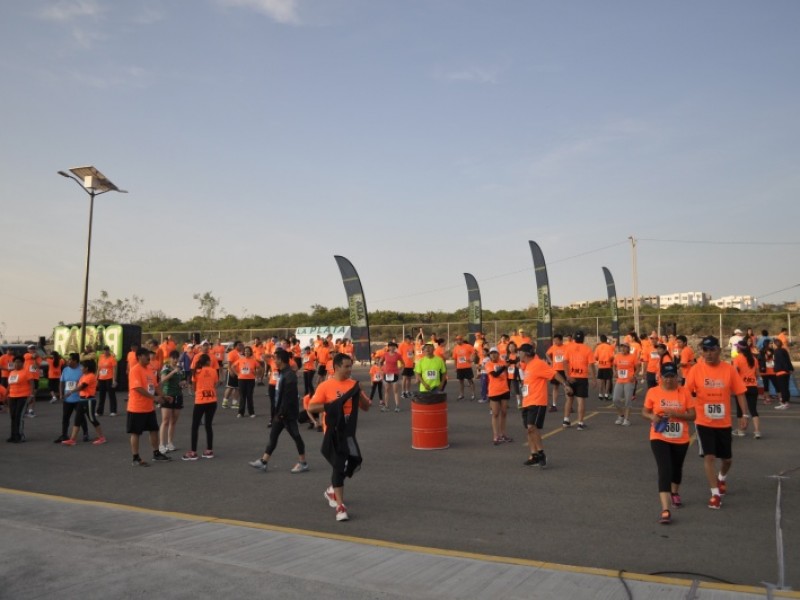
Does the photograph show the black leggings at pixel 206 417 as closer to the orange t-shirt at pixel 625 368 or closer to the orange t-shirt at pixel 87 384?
the orange t-shirt at pixel 87 384

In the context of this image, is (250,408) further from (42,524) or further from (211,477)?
(42,524)

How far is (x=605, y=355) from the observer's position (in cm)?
1728

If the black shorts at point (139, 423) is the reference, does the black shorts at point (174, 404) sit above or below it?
above

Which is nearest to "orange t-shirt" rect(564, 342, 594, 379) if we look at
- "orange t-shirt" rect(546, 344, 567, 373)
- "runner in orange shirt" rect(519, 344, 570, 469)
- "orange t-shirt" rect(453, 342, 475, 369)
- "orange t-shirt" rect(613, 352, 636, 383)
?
"orange t-shirt" rect(546, 344, 567, 373)

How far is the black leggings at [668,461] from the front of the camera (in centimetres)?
695

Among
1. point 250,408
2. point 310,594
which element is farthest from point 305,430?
point 310,594

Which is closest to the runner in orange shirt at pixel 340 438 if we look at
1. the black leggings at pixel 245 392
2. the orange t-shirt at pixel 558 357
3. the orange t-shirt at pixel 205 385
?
the orange t-shirt at pixel 205 385

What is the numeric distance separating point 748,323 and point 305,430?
36647mm

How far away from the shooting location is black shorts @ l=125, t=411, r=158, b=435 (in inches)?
416

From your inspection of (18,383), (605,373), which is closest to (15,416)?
(18,383)

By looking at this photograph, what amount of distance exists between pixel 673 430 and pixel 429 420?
5182mm

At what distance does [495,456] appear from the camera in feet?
35.8

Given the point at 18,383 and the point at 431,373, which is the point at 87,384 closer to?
the point at 18,383

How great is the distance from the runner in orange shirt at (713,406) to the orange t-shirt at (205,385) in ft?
24.3
